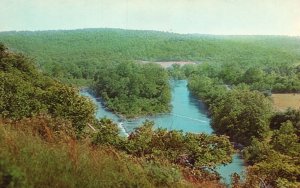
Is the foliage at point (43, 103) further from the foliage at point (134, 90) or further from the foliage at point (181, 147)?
the foliage at point (134, 90)

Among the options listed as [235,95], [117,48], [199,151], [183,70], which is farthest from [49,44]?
[199,151]

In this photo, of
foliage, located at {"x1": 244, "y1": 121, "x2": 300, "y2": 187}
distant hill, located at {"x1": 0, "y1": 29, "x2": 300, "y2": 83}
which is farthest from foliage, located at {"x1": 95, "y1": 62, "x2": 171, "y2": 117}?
foliage, located at {"x1": 244, "y1": 121, "x2": 300, "y2": 187}

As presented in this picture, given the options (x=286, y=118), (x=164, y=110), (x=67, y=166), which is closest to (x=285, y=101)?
(x=286, y=118)

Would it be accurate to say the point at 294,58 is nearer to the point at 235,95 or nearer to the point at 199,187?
the point at 235,95

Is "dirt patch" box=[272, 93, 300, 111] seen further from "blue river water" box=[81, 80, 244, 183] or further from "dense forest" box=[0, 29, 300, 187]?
"blue river water" box=[81, 80, 244, 183]

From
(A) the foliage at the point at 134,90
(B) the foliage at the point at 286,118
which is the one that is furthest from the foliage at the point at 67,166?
(A) the foliage at the point at 134,90

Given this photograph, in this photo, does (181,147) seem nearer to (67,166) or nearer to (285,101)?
(67,166)
